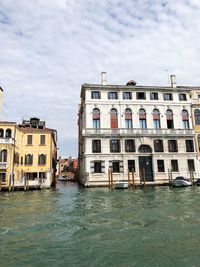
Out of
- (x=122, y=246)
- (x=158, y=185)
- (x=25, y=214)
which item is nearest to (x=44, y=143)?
(x=158, y=185)

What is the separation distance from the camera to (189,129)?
30.5 metres

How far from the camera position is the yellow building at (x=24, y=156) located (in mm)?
24797

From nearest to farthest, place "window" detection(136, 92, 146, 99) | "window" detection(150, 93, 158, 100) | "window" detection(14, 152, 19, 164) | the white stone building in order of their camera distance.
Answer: "window" detection(14, 152, 19, 164) → the white stone building → "window" detection(136, 92, 146, 99) → "window" detection(150, 93, 158, 100)

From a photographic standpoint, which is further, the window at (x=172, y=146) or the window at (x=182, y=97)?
the window at (x=182, y=97)

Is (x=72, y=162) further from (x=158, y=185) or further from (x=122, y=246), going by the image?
(x=122, y=246)

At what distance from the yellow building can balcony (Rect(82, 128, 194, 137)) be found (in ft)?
18.7

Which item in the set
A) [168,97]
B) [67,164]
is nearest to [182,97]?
[168,97]

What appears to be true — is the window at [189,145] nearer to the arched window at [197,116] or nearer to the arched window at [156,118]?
the arched window at [197,116]

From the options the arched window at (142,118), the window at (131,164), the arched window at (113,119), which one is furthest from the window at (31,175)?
the arched window at (142,118)

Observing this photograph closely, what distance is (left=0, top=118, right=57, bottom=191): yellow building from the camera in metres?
24.8

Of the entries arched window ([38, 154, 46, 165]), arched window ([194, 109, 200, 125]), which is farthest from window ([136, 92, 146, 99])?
arched window ([38, 154, 46, 165])

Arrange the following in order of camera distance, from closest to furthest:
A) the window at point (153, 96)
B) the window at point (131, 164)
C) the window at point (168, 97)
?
the window at point (131, 164) < the window at point (153, 96) < the window at point (168, 97)

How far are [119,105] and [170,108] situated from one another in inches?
254

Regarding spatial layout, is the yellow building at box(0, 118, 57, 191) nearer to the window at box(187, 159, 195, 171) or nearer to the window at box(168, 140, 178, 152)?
the window at box(168, 140, 178, 152)
